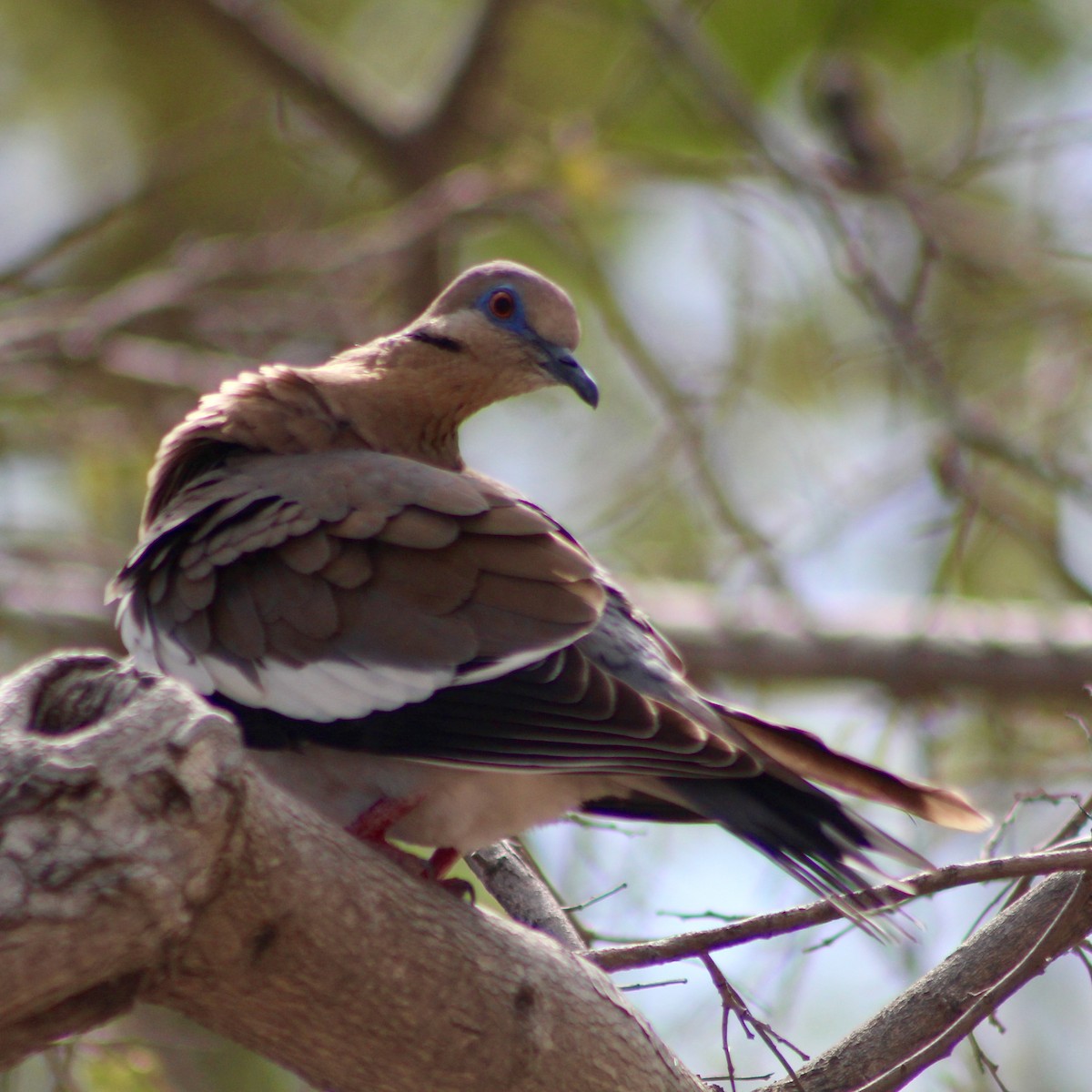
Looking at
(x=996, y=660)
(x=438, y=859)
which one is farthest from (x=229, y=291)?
(x=438, y=859)

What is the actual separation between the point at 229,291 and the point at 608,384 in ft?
5.84

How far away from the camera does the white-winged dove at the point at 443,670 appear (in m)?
2.32

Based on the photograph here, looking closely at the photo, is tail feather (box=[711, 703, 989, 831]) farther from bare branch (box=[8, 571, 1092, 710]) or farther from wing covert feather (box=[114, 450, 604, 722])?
bare branch (box=[8, 571, 1092, 710])

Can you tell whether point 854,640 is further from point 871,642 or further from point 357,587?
point 357,587

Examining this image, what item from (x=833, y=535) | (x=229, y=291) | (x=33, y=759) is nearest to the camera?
(x=33, y=759)

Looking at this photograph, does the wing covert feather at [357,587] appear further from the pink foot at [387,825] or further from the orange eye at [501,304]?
the orange eye at [501,304]

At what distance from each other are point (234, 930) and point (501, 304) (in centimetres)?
203

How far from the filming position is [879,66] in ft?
21.3

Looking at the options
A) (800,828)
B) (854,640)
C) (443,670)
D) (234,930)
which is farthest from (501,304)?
(854,640)

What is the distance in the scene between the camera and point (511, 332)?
3449 mm

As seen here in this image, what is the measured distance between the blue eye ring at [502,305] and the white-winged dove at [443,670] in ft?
2.07

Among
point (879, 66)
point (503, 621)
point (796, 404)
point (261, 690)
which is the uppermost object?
point (879, 66)

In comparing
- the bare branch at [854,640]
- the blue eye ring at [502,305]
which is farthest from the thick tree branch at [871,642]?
the blue eye ring at [502,305]

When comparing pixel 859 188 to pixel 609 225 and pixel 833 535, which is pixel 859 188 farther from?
pixel 609 225
